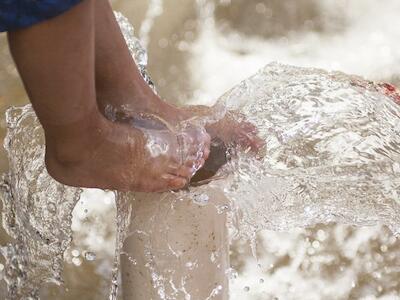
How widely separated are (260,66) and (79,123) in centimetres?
120

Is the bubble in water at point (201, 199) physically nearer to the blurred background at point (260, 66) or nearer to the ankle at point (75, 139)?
the ankle at point (75, 139)

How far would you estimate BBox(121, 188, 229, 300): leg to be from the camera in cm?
140

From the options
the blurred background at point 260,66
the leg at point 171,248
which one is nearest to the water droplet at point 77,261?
the blurred background at point 260,66

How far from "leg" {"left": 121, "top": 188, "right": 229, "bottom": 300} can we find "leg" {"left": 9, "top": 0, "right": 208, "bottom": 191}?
0.06m

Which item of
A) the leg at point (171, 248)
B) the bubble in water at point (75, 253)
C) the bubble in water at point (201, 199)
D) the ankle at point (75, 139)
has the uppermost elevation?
the ankle at point (75, 139)

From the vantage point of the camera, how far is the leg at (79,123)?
1.06 m

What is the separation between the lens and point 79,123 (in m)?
1.15

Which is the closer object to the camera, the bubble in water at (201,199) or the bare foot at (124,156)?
the bare foot at (124,156)

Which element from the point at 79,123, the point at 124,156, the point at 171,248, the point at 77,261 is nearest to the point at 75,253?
the point at 77,261

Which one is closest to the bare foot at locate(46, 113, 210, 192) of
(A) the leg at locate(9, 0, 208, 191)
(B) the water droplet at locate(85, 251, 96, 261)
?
(A) the leg at locate(9, 0, 208, 191)

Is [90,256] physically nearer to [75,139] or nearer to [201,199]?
[201,199]

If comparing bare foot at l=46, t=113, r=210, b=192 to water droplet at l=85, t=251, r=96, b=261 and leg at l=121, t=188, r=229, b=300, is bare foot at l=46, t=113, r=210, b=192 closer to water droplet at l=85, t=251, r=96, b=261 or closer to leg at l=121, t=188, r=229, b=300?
leg at l=121, t=188, r=229, b=300

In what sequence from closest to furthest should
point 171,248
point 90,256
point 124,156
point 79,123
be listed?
point 79,123
point 124,156
point 171,248
point 90,256

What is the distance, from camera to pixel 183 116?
1.43 m
